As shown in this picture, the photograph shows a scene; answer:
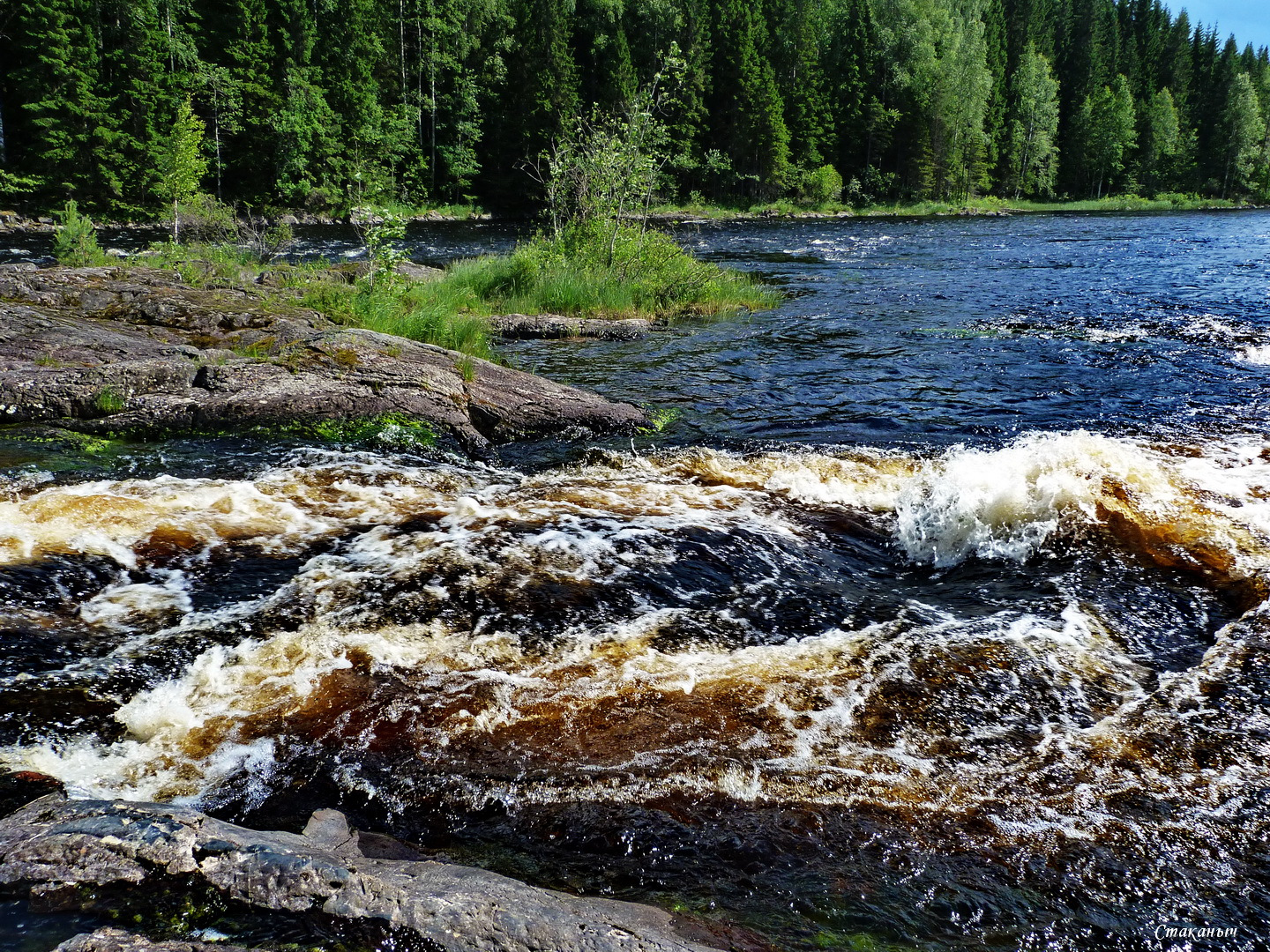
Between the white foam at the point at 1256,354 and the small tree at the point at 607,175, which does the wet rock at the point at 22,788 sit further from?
the small tree at the point at 607,175

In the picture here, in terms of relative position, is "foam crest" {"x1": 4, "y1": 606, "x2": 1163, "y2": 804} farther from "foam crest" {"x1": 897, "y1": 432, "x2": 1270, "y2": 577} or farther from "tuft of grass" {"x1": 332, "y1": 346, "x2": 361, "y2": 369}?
"tuft of grass" {"x1": 332, "y1": 346, "x2": 361, "y2": 369}

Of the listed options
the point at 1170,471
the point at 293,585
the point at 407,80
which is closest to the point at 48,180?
the point at 407,80

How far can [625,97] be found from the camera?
53.0 meters

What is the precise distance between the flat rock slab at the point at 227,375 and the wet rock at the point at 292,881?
6236 mm

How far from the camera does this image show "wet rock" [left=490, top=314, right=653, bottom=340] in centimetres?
1495

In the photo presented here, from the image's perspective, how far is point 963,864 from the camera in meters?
3.21

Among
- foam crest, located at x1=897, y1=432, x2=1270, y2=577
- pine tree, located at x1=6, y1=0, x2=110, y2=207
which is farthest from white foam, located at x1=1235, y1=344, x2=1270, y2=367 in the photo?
pine tree, located at x1=6, y1=0, x2=110, y2=207

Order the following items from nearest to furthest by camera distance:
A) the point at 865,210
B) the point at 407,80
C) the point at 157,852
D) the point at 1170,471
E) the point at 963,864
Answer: the point at 157,852, the point at 963,864, the point at 1170,471, the point at 407,80, the point at 865,210

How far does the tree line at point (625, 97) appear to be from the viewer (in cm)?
3938

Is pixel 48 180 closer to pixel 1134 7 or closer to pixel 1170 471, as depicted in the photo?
pixel 1170 471

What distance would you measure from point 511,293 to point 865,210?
52.5m

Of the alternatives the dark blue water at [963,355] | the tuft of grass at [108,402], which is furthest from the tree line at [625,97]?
the tuft of grass at [108,402]

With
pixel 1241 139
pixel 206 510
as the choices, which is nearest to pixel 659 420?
pixel 206 510

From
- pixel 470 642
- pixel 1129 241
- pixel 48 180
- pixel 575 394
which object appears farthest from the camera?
pixel 48 180
